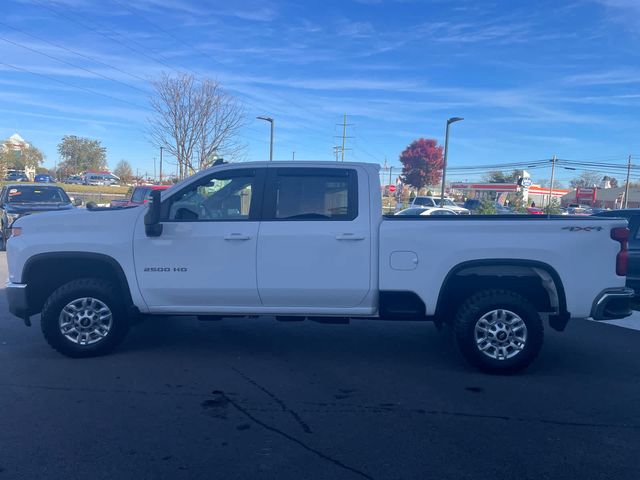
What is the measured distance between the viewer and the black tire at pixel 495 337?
5.60m

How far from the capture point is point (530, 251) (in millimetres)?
5469

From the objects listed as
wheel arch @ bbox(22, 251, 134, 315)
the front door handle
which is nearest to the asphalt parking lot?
wheel arch @ bbox(22, 251, 134, 315)

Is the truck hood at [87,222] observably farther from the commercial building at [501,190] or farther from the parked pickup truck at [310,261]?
the commercial building at [501,190]

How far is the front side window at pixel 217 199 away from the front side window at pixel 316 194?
13.3 inches

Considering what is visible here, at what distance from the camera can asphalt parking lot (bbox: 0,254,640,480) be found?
3.77 m

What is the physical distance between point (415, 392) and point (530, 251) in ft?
5.84

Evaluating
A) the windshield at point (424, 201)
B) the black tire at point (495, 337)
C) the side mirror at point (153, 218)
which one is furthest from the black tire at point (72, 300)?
the windshield at point (424, 201)

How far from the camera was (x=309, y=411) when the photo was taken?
15.3 feet

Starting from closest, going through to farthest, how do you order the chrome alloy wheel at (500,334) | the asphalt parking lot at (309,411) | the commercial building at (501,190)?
the asphalt parking lot at (309,411) < the chrome alloy wheel at (500,334) < the commercial building at (501,190)

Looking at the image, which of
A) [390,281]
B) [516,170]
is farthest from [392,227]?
[516,170]

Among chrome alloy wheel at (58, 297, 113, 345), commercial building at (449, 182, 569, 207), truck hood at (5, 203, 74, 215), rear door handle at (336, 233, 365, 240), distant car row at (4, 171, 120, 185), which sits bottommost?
chrome alloy wheel at (58, 297, 113, 345)

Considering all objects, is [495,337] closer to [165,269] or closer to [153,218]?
[165,269]

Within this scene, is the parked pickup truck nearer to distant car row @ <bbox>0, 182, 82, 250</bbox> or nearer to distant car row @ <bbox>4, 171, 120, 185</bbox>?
distant car row @ <bbox>0, 182, 82, 250</bbox>

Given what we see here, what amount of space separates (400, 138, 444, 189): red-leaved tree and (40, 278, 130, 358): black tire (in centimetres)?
5470
